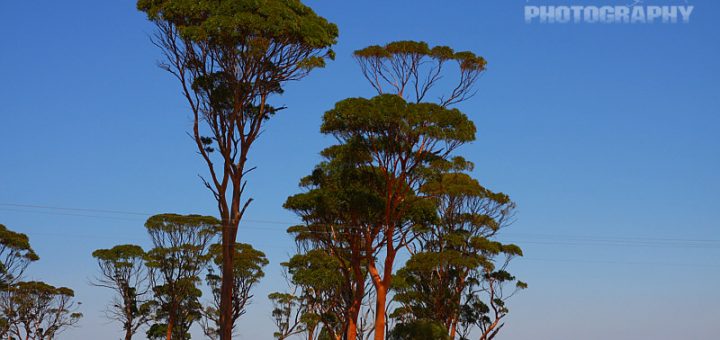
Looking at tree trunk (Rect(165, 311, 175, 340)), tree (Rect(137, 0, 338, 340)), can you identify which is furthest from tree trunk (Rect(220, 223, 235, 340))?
tree trunk (Rect(165, 311, 175, 340))

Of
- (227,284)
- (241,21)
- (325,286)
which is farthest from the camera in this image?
(325,286)

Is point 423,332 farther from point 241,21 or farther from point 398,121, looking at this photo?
point 241,21

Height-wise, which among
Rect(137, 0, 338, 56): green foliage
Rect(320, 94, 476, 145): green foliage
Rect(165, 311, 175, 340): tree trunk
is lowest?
Rect(165, 311, 175, 340): tree trunk

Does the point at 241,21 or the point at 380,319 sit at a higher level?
the point at 241,21

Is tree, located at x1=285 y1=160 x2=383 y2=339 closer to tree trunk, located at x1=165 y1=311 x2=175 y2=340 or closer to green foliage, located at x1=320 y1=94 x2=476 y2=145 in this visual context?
green foliage, located at x1=320 y1=94 x2=476 y2=145

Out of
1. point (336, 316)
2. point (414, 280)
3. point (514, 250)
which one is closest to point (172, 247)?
point (336, 316)

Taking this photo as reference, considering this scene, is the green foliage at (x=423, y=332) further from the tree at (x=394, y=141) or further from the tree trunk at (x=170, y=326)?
the tree trunk at (x=170, y=326)

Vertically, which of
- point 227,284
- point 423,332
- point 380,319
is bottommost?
point 380,319

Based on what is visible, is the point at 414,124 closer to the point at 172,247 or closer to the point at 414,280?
the point at 414,280

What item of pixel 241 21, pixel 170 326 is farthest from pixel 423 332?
pixel 170 326

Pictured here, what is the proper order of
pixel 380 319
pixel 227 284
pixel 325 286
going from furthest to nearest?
pixel 325 286 < pixel 380 319 < pixel 227 284

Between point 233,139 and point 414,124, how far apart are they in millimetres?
6793

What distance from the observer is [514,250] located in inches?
1811

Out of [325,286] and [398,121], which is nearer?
[398,121]
